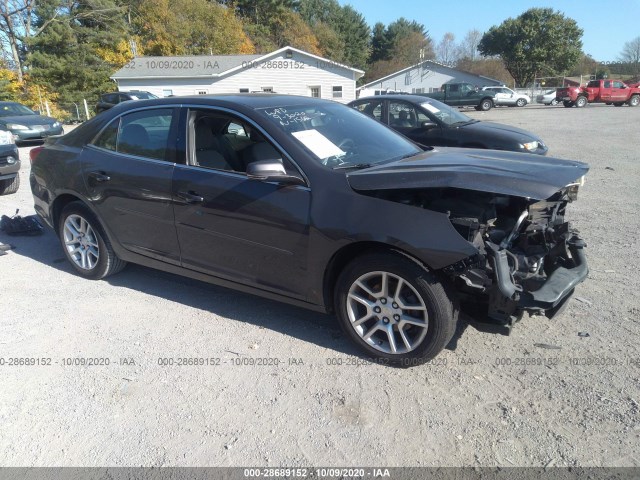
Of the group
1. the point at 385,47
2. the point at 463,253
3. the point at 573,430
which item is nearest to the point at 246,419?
the point at 463,253

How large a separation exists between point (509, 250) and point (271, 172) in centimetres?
167

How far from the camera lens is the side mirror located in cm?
304

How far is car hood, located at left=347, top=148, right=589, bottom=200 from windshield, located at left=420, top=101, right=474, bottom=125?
5.36 m

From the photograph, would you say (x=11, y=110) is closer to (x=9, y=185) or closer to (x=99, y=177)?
(x=9, y=185)

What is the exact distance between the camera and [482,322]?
299 cm

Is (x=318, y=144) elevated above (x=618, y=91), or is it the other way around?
(x=318, y=144)

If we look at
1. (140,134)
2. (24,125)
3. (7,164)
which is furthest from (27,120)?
(140,134)

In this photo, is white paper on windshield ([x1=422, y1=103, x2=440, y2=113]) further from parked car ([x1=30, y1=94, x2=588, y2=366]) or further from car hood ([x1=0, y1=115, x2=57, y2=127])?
car hood ([x1=0, y1=115, x2=57, y2=127])

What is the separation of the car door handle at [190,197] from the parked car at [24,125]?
14919 millimetres

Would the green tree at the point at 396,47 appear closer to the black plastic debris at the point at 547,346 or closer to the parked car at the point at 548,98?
the parked car at the point at 548,98

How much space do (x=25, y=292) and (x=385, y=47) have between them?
78.5 metres

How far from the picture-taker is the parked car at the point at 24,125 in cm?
1574

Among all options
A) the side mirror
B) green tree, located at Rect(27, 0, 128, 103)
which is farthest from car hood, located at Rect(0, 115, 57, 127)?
green tree, located at Rect(27, 0, 128, 103)

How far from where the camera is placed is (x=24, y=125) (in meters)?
16.0
